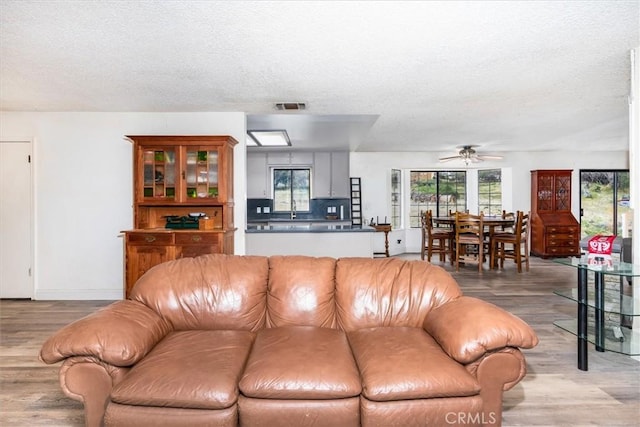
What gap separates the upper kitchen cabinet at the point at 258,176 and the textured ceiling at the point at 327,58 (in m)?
2.89

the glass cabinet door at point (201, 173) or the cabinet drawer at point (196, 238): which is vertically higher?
→ the glass cabinet door at point (201, 173)

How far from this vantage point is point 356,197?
26.6 ft

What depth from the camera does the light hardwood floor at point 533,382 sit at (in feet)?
6.48

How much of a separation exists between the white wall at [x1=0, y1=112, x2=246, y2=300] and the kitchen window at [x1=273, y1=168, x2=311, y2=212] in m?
3.45

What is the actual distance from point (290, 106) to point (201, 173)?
1.32 meters

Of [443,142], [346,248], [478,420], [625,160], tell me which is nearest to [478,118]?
[443,142]

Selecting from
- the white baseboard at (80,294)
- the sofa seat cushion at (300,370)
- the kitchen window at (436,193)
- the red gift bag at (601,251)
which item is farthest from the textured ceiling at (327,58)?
the kitchen window at (436,193)

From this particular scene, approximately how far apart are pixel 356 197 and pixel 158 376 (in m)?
6.84

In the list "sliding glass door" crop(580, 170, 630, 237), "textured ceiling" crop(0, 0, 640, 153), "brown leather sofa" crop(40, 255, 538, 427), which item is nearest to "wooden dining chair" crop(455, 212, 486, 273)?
"textured ceiling" crop(0, 0, 640, 153)

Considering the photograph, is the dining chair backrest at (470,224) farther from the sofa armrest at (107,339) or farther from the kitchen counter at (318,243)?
the sofa armrest at (107,339)

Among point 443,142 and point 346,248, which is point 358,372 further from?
point 443,142

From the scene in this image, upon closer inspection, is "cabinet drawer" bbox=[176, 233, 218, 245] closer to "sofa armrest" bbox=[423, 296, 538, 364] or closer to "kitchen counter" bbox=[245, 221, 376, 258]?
"kitchen counter" bbox=[245, 221, 376, 258]

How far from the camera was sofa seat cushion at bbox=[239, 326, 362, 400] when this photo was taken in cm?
148

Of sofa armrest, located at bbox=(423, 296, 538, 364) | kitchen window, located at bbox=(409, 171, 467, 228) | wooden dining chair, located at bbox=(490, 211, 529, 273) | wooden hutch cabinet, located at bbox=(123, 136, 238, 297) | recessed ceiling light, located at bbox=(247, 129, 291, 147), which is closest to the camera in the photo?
sofa armrest, located at bbox=(423, 296, 538, 364)
